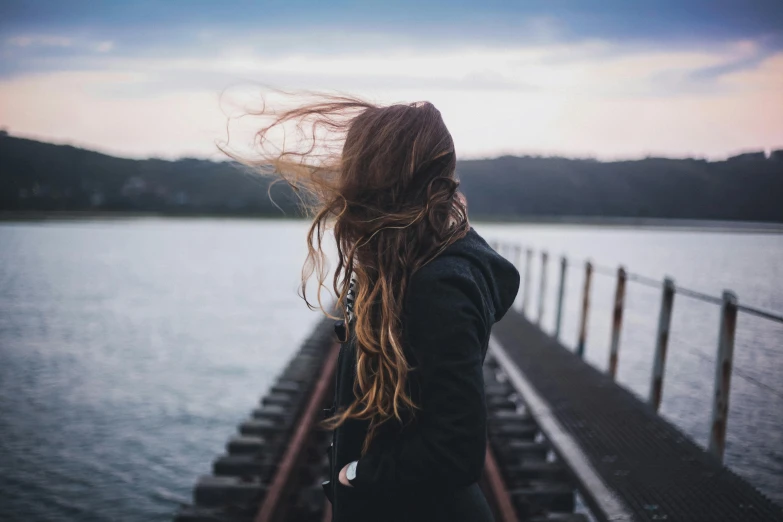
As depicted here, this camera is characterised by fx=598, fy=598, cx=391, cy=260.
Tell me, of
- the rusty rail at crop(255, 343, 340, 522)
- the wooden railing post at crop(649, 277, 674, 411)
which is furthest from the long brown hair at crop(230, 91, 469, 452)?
the wooden railing post at crop(649, 277, 674, 411)

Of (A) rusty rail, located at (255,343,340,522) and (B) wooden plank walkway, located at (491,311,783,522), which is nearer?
(B) wooden plank walkway, located at (491,311,783,522)

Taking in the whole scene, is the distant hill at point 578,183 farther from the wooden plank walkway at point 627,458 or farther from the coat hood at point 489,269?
the wooden plank walkway at point 627,458

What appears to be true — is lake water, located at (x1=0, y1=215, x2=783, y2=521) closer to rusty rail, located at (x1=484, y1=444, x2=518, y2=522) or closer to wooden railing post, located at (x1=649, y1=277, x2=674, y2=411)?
wooden railing post, located at (x1=649, y1=277, x2=674, y2=411)

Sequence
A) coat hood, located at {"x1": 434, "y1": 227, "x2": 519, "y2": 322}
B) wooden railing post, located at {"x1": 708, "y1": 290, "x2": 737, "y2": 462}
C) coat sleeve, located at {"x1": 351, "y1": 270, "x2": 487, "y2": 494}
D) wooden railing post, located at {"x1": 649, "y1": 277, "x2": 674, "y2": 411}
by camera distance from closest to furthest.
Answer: coat sleeve, located at {"x1": 351, "y1": 270, "x2": 487, "y2": 494} < coat hood, located at {"x1": 434, "y1": 227, "x2": 519, "y2": 322} < wooden railing post, located at {"x1": 708, "y1": 290, "x2": 737, "y2": 462} < wooden railing post, located at {"x1": 649, "y1": 277, "x2": 674, "y2": 411}

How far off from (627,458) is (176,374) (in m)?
7.33

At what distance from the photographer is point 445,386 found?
135cm

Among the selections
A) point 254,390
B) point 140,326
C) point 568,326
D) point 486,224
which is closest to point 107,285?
point 140,326

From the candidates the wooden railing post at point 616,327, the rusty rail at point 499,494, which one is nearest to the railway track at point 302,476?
the rusty rail at point 499,494

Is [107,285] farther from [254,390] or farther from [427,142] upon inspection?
[427,142]

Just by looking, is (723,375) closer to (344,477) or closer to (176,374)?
(344,477)

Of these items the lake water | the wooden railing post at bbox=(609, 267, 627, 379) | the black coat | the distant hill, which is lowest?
the lake water

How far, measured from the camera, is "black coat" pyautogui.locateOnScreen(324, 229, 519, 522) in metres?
1.35

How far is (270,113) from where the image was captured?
1885mm

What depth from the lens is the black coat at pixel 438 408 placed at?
53.2 inches
